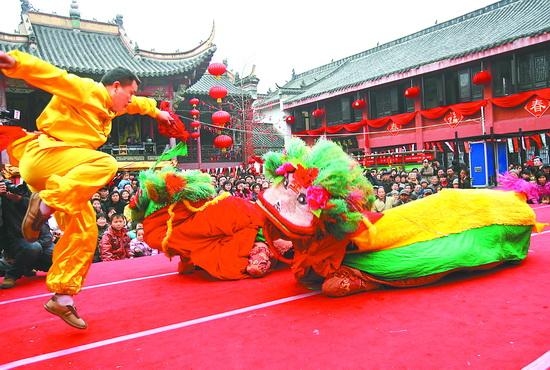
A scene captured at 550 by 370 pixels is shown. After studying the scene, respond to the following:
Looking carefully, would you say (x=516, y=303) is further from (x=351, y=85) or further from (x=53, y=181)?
(x=351, y=85)

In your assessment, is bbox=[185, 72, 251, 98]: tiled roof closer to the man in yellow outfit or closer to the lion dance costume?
the lion dance costume

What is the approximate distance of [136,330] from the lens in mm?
2768

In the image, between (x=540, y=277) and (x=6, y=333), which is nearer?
(x=6, y=333)

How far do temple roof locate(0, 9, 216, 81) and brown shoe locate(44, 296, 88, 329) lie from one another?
39.7ft

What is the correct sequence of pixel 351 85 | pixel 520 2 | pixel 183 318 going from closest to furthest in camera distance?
pixel 183 318
pixel 520 2
pixel 351 85

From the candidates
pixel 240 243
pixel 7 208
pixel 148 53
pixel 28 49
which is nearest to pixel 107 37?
Result: pixel 148 53

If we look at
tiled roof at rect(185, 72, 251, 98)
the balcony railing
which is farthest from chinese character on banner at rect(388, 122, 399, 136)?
tiled roof at rect(185, 72, 251, 98)

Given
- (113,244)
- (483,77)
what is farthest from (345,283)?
(483,77)

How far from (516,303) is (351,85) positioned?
1727cm

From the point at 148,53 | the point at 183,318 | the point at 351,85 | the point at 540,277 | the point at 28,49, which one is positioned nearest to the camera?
the point at 183,318

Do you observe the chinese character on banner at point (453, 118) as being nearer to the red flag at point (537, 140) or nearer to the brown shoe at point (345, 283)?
the red flag at point (537, 140)

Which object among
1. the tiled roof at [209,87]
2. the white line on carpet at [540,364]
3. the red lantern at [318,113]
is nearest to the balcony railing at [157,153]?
the tiled roof at [209,87]

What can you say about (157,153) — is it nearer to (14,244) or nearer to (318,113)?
(318,113)

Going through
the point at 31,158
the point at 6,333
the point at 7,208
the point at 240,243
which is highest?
the point at 31,158
